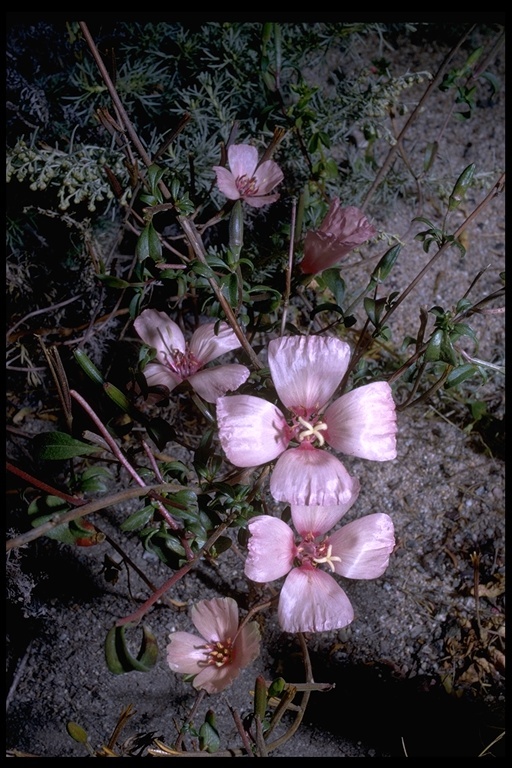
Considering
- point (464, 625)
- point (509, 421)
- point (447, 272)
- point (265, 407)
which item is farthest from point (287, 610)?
point (447, 272)

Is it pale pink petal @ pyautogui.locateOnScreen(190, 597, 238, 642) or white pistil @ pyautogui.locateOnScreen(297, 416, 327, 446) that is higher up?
white pistil @ pyautogui.locateOnScreen(297, 416, 327, 446)

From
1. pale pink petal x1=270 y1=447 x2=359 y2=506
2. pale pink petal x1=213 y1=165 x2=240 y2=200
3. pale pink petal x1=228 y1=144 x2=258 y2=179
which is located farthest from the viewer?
pale pink petal x1=228 y1=144 x2=258 y2=179

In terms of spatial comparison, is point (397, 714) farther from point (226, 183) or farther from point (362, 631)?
point (226, 183)

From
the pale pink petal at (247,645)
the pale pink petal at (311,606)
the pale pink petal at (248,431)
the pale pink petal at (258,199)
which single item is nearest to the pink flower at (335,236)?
the pale pink petal at (258,199)

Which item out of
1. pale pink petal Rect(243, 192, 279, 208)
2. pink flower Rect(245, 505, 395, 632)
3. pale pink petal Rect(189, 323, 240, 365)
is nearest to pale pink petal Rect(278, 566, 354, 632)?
pink flower Rect(245, 505, 395, 632)

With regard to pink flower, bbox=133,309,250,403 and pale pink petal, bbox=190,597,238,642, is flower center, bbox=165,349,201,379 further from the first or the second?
pale pink petal, bbox=190,597,238,642

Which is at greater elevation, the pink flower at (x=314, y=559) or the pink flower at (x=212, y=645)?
the pink flower at (x=314, y=559)

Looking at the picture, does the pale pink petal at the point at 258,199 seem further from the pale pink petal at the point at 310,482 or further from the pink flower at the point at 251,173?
the pale pink petal at the point at 310,482

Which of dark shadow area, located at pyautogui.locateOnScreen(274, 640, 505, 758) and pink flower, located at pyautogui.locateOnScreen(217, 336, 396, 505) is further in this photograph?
dark shadow area, located at pyautogui.locateOnScreen(274, 640, 505, 758)
